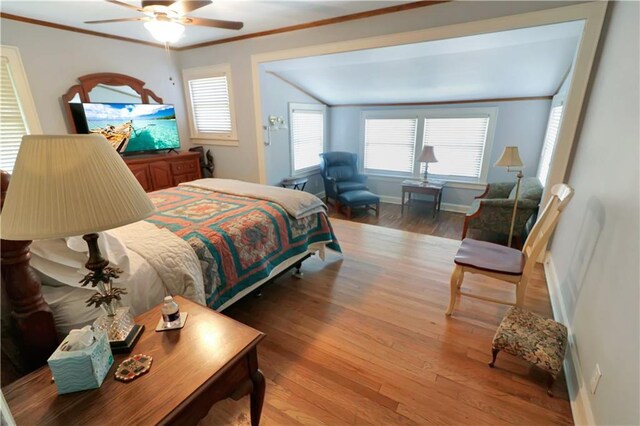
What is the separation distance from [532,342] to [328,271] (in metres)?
1.68

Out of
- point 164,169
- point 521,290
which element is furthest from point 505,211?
point 164,169

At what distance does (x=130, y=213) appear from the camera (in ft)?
2.67

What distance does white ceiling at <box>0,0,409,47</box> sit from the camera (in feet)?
8.88

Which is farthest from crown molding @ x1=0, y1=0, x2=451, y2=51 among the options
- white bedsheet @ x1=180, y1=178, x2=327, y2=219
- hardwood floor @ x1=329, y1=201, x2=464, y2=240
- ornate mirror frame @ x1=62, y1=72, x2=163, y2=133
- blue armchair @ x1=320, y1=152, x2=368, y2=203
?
hardwood floor @ x1=329, y1=201, x2=464, y2=240

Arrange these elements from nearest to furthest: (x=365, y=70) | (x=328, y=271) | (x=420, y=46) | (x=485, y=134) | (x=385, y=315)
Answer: (x=385, y=315) < (x=328, y=271) < (x=420, y=46) < (x=365, y=70) < (x=485, y=134)

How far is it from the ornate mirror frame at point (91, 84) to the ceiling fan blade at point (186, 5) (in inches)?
88.1

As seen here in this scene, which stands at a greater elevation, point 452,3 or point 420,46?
point 452,3

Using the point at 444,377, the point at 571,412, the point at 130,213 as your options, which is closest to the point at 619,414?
the point at 571,412

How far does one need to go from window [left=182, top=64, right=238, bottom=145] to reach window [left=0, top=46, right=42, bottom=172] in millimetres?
1926

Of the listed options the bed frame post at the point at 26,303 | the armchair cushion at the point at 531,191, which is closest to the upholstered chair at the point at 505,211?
the armchair cushion at the point at 531,191

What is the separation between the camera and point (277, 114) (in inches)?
181

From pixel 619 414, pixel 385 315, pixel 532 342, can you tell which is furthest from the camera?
pixel 385 315

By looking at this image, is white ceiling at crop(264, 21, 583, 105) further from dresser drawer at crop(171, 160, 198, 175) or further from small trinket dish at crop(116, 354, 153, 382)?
small trinket dish at crop(116, 354, 153, 382)

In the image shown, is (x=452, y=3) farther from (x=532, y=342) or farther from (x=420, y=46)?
(x=532, y=342)
